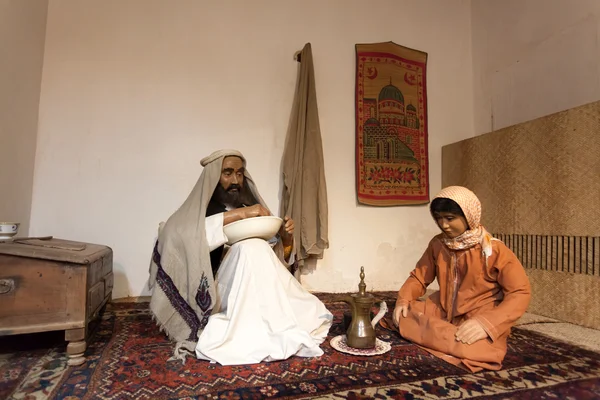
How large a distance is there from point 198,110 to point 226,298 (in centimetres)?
186

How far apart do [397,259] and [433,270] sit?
4.90ft

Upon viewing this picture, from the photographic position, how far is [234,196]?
2324 mm

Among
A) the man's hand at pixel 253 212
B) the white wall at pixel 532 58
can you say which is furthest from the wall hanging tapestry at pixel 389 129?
the man's hand at pixel 253 212

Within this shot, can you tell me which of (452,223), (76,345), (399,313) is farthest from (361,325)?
(76,345)

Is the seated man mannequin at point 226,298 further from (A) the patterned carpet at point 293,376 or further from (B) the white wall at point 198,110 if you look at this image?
(B) the white wall at point 198,110

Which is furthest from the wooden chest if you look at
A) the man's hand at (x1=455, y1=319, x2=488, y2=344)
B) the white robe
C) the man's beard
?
the man's hand at (x1=455, y1=319, x2=488, y2=344)

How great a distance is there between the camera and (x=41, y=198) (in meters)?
2.72

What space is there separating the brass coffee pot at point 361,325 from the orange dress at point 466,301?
265 millimetres

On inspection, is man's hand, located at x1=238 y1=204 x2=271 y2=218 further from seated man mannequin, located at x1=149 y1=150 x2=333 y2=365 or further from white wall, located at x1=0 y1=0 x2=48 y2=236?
white wall, located at x1=0 y1=0 x2=48 y2=236

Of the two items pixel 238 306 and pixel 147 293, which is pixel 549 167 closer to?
pixel 238 306

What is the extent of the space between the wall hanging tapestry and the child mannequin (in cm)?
148

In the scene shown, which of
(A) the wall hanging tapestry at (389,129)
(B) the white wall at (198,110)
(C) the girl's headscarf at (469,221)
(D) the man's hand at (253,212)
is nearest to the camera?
(C) the girl's headscarf at (469,221)

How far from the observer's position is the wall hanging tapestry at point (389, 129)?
344 centimetres

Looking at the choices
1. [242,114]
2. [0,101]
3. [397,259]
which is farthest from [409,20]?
[0,101]
